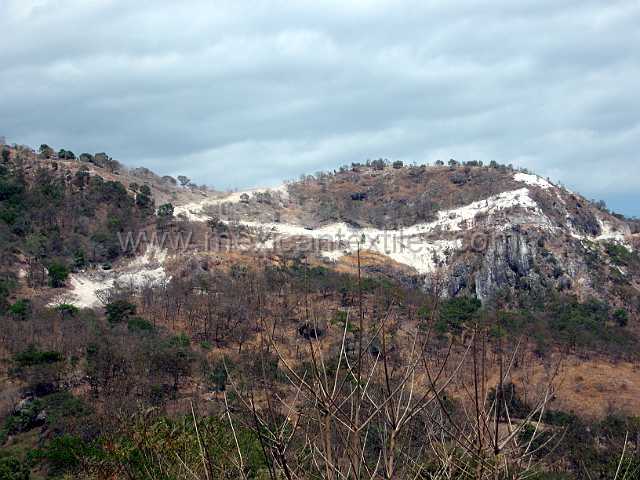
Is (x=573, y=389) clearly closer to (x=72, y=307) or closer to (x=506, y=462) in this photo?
(x=72, y=307)

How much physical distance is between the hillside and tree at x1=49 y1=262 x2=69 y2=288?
0.19 metres

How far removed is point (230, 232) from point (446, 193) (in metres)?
35.0

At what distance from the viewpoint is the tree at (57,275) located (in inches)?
2468

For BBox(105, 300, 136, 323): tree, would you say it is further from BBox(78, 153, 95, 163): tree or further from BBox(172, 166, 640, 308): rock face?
BBox(78, 153, 95, 163): tree

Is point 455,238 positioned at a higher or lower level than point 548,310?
higher

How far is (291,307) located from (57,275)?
98.2ft

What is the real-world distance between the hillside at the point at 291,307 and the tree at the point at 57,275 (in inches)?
Answer: 7.5

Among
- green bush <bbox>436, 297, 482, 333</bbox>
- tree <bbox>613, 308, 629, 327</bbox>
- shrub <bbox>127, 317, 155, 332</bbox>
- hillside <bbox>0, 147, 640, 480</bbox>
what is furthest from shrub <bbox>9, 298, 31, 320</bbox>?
tree <bbox>613, 308, 629, 327</bbox>

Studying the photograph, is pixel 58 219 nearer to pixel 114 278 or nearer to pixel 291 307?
pixel 114 278

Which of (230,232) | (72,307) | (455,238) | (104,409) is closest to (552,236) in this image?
(455,238)

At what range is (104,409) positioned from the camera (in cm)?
3212

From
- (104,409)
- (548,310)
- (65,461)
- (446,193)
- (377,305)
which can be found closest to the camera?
(65,461)

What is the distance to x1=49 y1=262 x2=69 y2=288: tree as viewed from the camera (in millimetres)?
62688

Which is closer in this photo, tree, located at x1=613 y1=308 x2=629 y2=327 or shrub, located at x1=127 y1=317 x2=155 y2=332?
shrub, located at x1=127 y1=317 x2=155 y2=332
